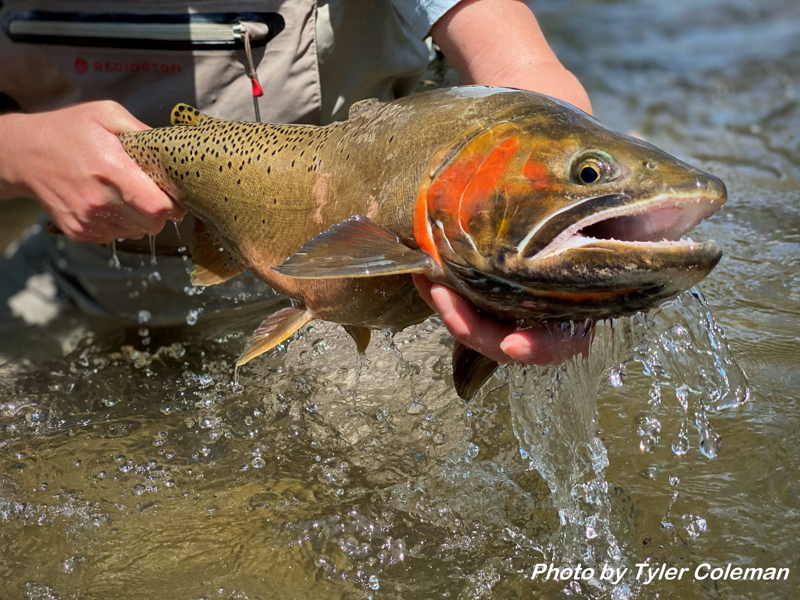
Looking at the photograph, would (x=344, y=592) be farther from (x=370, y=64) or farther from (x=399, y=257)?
(x=370, y=64)

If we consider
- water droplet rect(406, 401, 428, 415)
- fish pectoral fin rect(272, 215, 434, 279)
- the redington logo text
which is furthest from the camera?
the redington logo text

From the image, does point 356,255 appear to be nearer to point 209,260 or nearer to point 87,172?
point 209,260

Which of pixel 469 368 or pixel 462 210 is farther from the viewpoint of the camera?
pixel 469 368

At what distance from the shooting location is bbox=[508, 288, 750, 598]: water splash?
2176 millimetres

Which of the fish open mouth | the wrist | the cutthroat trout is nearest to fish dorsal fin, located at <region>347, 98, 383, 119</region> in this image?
the cutthroat trout

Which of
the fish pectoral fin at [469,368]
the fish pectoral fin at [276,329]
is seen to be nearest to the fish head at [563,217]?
the fish pectoral fin at [469,368]

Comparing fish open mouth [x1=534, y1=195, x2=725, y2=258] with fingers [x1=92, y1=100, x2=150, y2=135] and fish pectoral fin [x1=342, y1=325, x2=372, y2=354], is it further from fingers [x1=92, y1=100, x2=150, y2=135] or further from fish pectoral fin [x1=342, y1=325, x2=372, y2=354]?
fingers [x1=92, y1=100, x2=150, y2=135]

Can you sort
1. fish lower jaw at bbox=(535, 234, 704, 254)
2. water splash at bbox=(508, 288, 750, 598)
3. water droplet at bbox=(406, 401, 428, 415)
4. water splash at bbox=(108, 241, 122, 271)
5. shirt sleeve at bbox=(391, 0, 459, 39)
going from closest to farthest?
fish lower jaw at bbox=(535, 234, 704, 254) → water splash at bbox=(508, 288, 750, 598) → shirt sleeve at bbox=(391, 0, 459, 39) → water droplet at bbox=(406, 401, 428, 415) → water splash at bbox=(108, 241, 122, 271)

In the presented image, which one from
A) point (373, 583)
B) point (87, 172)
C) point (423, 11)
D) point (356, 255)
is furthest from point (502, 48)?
point (373, 583)

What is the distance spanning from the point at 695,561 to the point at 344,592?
3.02 feet

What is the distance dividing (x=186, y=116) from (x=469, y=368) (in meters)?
1.25

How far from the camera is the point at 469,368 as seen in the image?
2.09 meters

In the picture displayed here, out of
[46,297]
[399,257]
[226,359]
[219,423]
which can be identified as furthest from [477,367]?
[46,297]

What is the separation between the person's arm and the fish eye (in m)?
0.38
